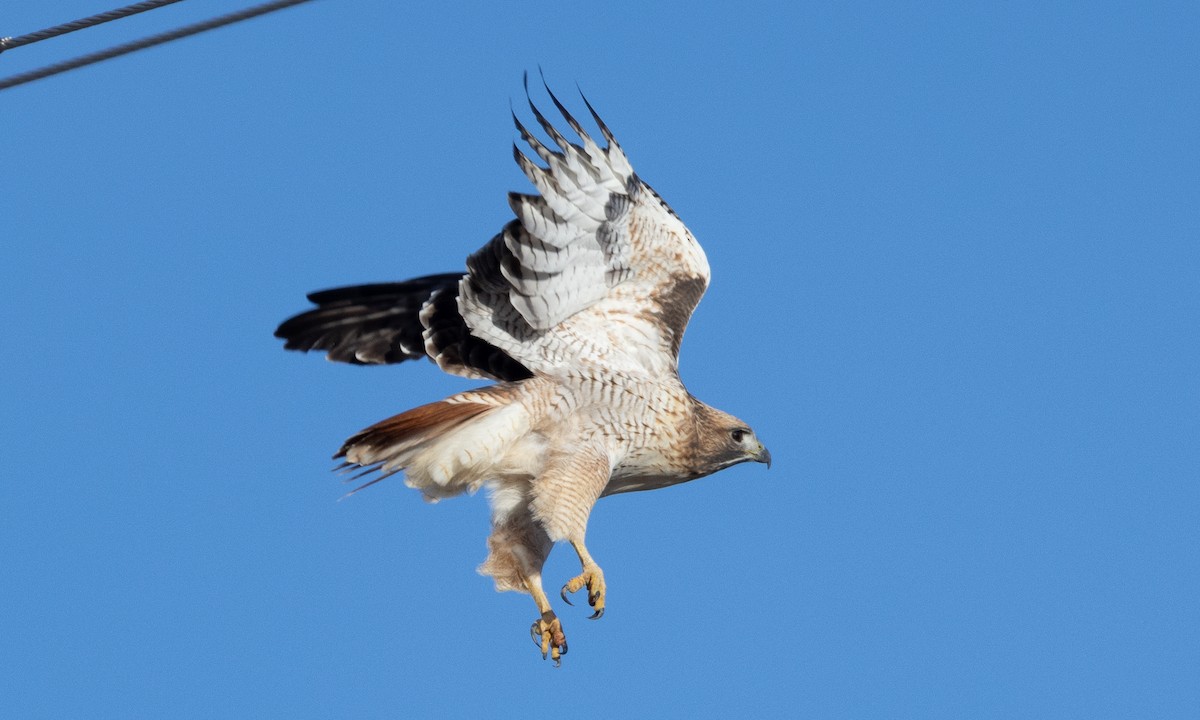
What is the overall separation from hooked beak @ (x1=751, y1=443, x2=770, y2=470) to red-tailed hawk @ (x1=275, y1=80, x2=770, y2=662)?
12 mm

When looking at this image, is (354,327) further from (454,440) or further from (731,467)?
(731,467)

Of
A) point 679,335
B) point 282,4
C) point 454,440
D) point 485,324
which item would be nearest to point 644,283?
point 679,335

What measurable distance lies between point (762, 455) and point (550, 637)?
1913 mm

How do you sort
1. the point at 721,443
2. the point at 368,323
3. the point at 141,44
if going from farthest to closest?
the point at 368,323 < the point at 721,443 < the point at 141,44

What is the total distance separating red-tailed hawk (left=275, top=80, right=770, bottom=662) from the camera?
28.8 feet

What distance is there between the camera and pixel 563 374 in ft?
30.7

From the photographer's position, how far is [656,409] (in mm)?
9383

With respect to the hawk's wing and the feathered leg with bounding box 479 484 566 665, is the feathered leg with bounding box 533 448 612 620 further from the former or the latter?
the hawk's wing

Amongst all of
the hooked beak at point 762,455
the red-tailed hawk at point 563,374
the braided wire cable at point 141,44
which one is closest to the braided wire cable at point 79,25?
the braided wire cable at point 141,44

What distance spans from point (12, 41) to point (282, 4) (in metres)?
1.01

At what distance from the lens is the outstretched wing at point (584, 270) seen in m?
8.81

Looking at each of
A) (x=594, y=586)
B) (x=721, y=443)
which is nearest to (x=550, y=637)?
(x=594, y=586)

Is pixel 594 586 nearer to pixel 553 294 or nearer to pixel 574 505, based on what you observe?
pixel 574 505

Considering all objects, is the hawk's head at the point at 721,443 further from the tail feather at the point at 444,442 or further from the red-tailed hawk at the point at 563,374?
the tail feather at the point at 444,442
